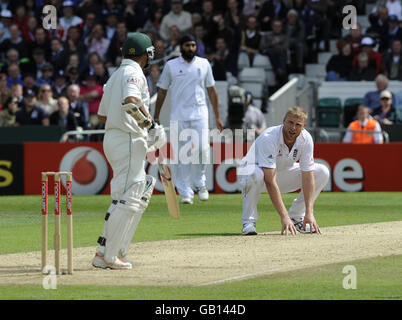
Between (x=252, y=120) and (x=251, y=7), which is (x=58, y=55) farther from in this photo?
(x=252, y=120)

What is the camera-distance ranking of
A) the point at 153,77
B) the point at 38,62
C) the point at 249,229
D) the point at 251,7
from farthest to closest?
the point at 251,7
the point at 38,62
the point at 153,77
the point at 249,229

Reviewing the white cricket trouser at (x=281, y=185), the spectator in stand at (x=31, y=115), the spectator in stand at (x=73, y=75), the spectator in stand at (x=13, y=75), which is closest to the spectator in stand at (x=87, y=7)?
the spectator in stand at (x=13, y=75)

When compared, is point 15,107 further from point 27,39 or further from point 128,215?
point 128,215

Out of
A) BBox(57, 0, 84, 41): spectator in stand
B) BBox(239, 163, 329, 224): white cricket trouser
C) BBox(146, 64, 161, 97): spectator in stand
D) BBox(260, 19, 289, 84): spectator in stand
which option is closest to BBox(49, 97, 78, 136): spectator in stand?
BBox(146, 64, 161, 97): spectator in stand

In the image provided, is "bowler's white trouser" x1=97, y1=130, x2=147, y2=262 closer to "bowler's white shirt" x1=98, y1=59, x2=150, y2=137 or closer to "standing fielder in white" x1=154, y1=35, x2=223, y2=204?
"bowler's white shirt" x1=98, y1=59, x2=150, y2=137

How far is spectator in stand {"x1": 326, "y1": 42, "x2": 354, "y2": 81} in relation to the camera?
2522cm

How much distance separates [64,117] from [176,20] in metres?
5.02

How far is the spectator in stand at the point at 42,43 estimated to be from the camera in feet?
88.9

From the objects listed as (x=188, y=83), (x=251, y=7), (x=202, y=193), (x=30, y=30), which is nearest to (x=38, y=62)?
(x=30, y=30)

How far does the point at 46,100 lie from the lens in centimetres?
2338

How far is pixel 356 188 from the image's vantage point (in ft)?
67.5

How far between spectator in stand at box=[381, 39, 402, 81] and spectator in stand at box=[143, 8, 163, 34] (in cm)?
590

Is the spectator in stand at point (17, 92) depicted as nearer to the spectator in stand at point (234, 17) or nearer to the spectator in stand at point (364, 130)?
the spectator in stand at point (234, 17)

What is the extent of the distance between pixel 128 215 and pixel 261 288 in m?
1.57
